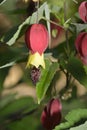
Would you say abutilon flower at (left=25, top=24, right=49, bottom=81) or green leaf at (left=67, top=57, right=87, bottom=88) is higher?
abutilon flower at (left=25, top=24, right=49, bottom=81)

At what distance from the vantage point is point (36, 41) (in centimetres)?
106

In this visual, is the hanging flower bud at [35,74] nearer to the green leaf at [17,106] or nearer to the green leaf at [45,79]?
the green leaf at [45,79]

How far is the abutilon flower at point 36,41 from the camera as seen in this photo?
105 centimetres

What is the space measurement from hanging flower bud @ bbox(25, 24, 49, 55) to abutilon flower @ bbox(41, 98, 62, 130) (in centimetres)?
21

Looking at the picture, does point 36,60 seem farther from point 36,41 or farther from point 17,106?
point 17,106

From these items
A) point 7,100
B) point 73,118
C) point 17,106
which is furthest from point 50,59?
point 7,100

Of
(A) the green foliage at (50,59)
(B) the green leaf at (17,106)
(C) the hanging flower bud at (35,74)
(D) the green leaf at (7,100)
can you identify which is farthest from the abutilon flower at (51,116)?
(D) the green leaf at (7,100)

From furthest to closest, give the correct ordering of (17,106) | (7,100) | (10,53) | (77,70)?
1. (7,100)
2. (17,106)
3. (10,53)
4. (77,70)

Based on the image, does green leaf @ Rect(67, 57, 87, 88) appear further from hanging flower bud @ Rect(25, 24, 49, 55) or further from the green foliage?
hanging flower bud @ Rect(25, 24, 49, 55)

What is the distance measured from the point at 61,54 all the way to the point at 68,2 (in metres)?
0.16

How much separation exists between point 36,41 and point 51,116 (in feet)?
0.81

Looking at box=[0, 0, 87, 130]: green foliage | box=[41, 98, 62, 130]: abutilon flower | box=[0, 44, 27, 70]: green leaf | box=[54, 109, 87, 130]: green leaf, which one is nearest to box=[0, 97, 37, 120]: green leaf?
box=[0, 0, 87, 130]: green foliage

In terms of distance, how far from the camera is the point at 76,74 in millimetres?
1188

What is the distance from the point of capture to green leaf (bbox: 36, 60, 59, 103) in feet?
3.67
